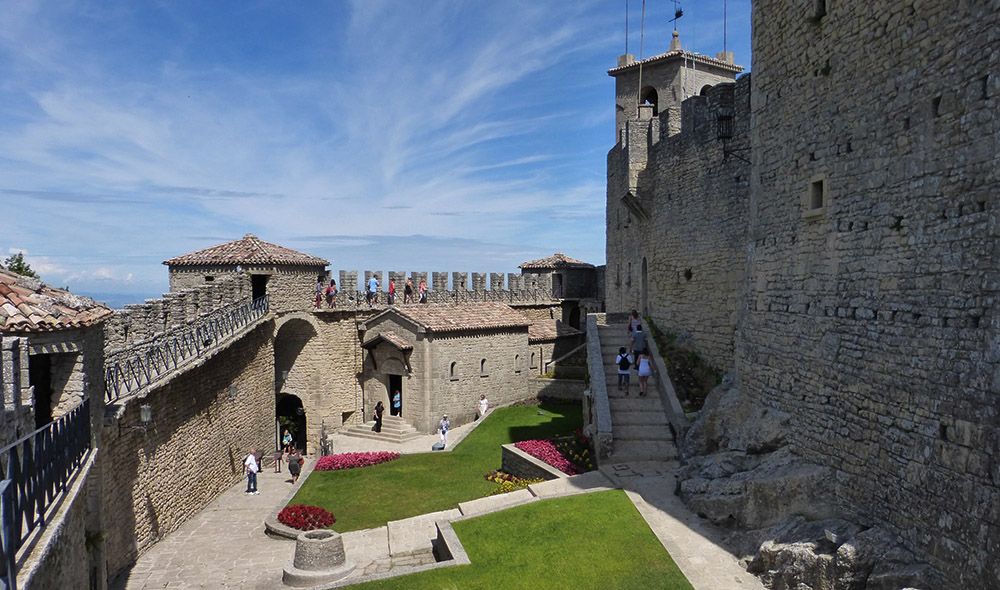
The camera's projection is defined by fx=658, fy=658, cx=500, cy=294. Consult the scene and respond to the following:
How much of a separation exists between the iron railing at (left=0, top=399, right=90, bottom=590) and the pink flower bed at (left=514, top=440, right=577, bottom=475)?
1020 cm

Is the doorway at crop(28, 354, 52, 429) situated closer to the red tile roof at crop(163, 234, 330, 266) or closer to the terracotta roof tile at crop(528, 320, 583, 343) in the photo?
the red tile roof at crop(163, 234, 330, 266)

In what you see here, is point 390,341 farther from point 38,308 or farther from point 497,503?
point 38,308

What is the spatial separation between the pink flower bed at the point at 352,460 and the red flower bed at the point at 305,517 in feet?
13.8

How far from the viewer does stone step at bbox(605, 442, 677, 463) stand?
47.6ft

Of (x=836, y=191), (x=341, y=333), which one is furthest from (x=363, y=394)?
(x=836, y=191)

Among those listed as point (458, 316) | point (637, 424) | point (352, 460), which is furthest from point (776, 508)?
point (458, 316)

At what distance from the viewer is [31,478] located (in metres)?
5.86

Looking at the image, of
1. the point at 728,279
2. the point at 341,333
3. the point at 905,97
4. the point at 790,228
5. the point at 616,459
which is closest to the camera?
the point at 905,97

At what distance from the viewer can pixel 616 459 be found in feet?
47.6

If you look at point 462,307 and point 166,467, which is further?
point 462,307

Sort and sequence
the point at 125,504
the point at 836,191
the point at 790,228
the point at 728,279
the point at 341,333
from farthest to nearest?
the point at 341,333
the point at 728,279
the point at 125,504
the point at 790,228
the point at 836,191

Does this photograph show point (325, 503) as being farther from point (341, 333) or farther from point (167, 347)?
point (341, 333)

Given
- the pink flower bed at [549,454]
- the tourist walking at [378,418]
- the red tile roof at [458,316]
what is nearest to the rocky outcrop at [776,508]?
the pink flower bed at [549,454]

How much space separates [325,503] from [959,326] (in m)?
14.5
